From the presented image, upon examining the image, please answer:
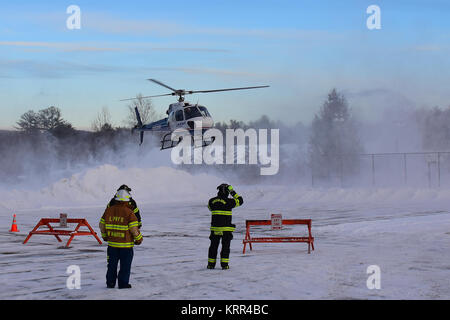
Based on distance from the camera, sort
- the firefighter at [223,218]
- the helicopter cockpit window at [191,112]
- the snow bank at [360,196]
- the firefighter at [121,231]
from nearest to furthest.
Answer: the firefighter at [121,231] → the firefighter at [223,218] → the helicopter cockpit window at [191,112] → the snow bank at [360,196]

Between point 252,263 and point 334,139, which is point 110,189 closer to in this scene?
point 252,263

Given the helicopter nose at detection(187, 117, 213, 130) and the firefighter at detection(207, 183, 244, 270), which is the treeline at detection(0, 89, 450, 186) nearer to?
the helicopter nose at detection(187, 117, 213, 130)

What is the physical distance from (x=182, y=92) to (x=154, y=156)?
55.5 metres

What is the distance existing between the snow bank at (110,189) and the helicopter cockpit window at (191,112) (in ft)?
51.0

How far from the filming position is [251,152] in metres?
105

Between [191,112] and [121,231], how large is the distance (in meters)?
23.3

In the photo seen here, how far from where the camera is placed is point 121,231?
10305mm

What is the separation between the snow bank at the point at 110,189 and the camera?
45.8 metres

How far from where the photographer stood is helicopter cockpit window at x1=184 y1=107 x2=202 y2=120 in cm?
3316

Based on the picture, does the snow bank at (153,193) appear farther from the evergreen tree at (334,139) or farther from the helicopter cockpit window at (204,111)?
the evergreen tree at (334,139)

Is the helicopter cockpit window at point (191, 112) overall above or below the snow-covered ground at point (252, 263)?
above

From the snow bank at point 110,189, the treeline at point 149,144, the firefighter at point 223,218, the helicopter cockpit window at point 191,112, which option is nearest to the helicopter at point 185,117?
the helicopter cockpit window at point 191,112
